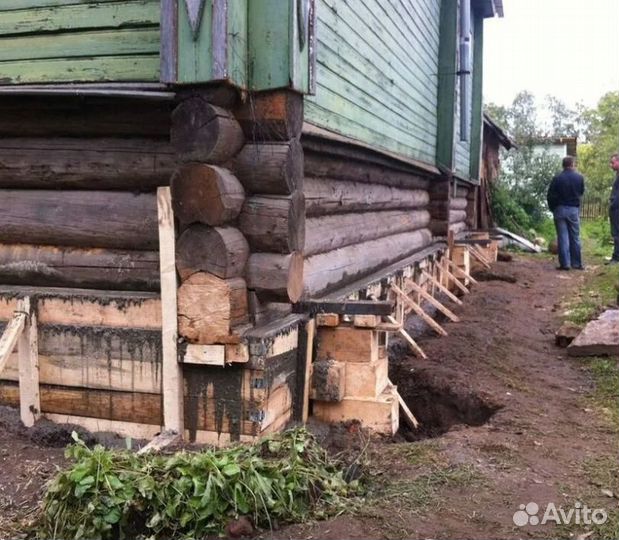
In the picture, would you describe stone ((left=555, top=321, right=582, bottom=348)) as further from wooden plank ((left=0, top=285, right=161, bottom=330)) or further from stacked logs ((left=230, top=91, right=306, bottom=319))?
wooden plank ((left=0, top=285, right=161, bottom=330))

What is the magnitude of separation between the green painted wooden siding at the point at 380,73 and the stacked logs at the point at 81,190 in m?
1.14

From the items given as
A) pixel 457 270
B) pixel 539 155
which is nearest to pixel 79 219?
pixel 457 270

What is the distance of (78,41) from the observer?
13.6 ft

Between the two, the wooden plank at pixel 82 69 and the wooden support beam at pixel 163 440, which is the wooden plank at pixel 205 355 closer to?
the wooden support beam at pixel 163 440

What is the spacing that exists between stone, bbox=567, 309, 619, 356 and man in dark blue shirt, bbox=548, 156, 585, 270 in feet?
23.6

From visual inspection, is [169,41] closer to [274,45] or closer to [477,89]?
[274,45]

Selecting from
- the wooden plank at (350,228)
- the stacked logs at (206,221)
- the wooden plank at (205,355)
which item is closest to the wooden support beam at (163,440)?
the wooden plank at (205,355)

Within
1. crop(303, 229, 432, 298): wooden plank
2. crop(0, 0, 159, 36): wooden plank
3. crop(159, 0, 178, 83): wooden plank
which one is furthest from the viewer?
crop(303, 229, 432, 298): wooden plank

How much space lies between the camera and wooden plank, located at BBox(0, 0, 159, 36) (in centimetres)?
396

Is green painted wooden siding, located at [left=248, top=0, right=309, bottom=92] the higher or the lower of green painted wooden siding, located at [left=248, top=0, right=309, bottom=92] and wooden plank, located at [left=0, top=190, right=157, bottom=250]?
the higher

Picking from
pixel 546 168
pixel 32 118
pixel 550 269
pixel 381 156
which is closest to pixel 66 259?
pixel 32 118

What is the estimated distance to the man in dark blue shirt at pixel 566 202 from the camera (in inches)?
539

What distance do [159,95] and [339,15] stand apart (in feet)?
7.59

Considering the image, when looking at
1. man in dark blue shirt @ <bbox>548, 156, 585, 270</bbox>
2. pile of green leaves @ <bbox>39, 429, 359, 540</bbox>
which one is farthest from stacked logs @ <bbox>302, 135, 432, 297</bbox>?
man in dark blue shirt @ <bbox>548, 156, 585, 270</bbox>
